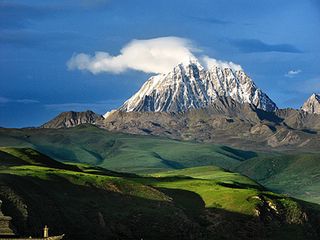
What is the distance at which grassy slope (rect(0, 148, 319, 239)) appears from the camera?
121 meters

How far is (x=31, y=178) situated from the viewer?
138625 millimetres

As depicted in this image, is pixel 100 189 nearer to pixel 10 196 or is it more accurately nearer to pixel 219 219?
pixel 219 219

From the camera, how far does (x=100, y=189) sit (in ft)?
488

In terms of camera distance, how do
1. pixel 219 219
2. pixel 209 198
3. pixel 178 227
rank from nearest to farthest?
pixel 178 227 → pixel 219 219 → pixel 209 198

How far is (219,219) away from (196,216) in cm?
494

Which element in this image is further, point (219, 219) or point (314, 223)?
point (314, 223)

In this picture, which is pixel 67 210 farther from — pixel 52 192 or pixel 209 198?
pixel 209 198

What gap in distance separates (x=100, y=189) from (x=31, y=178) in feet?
53.4

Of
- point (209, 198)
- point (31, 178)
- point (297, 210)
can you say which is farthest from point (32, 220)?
point (297, 210)

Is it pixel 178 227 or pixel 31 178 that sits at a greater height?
pixel 31 178

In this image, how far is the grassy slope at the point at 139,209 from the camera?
397ft

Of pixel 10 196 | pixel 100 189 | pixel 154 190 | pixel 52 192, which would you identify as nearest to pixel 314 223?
pixel 154 190

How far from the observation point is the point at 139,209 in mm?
140375

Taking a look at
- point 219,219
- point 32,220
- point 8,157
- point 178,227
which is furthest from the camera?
point 8,157
